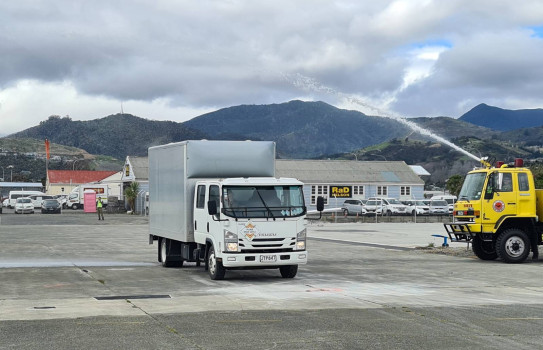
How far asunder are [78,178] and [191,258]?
11164 cm

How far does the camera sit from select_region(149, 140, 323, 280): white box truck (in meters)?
17.5

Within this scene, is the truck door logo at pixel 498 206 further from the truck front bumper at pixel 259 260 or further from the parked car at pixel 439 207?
the parked car at pixel 439 207

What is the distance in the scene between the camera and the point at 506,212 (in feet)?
77.2

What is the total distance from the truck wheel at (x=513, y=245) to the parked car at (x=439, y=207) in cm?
4303

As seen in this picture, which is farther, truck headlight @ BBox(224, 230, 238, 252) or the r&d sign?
the r&d sign

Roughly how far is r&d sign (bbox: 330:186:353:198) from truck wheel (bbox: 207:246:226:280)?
5980cm

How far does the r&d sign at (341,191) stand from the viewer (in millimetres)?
77812

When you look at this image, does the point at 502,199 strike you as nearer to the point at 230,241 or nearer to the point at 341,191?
the point at 230,241

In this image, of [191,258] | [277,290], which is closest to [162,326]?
[277,290]

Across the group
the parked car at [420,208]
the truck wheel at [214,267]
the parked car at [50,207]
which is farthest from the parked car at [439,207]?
the truck wheel at [214,267]

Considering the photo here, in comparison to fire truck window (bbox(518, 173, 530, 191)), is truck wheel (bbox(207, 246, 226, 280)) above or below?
below

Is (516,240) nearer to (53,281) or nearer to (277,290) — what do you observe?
(277,290)

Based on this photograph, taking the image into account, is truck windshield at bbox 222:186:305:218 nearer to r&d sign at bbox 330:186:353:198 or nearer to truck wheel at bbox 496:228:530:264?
truck wheel at bbox 496:228:530:264

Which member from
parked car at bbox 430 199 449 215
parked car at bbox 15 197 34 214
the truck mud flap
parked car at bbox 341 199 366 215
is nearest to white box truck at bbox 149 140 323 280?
the truck mud flap
